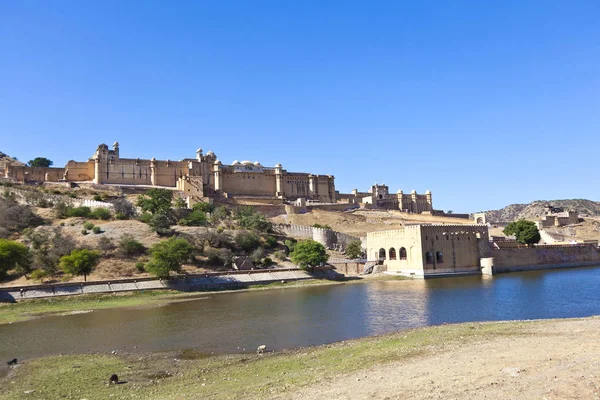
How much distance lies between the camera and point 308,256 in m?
37.7

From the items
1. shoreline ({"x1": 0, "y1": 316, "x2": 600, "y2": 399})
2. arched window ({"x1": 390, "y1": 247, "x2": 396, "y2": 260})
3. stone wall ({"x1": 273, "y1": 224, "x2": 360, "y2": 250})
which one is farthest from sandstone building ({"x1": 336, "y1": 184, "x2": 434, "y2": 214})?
shoreline ({"x1": 0, "y1": 316, "x2": 600, "y2": 399})

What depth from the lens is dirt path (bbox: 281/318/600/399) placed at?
751 cm

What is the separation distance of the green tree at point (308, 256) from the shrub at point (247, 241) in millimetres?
5061

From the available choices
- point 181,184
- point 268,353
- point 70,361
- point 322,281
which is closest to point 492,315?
point 268,353

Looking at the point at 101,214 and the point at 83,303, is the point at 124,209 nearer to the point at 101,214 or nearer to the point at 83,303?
the point at 101,214

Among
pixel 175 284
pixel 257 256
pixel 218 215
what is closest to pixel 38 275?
pixel 175 284

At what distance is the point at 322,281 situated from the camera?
36719mm

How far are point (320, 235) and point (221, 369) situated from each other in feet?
117

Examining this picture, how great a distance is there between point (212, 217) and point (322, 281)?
1698 cm

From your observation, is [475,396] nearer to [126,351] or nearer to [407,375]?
[407,375]

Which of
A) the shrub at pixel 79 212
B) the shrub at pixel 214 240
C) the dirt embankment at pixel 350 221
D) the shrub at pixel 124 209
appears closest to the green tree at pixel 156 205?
the shrub at pixel 124 209

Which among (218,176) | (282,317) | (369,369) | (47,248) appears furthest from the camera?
(218,176)

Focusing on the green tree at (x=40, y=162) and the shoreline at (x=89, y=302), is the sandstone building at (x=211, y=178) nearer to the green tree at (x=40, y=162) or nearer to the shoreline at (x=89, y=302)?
the green tree at (x=40, y=162)

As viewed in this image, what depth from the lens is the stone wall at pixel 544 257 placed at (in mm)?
42594
